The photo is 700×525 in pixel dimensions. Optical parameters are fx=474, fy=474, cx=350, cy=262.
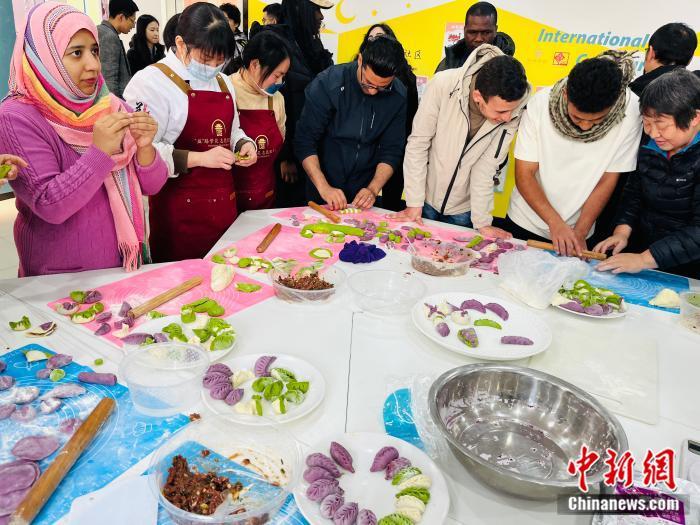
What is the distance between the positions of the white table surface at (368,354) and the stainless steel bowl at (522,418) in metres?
0.12

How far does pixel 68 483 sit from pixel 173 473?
0.66ft

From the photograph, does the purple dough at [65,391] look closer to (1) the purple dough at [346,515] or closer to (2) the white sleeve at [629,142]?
(1) the purple dough at [346,515]

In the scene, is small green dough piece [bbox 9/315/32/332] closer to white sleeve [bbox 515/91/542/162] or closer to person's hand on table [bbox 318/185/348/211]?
person's hand on table [bbox 318/185/348/211]

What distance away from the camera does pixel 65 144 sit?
1.67 meters

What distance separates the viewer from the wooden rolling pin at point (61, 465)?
82 centimetres

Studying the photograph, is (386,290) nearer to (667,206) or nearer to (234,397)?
(234,397)

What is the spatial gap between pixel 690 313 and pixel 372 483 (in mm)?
1491

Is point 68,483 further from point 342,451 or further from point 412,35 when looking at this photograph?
point 412,35

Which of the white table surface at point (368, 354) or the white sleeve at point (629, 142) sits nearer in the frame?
the white table surface at point (368, 354)

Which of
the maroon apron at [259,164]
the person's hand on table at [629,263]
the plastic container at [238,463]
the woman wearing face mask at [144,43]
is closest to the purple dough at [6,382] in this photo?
the plastic container at [238,463]

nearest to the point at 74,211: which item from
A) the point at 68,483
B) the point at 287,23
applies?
the point at 68,483

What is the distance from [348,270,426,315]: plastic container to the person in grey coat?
3.72 metres

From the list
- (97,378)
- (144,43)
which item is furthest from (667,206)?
(144,43)

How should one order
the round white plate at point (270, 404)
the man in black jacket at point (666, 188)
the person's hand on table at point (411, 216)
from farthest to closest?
1. the person's hand on table at point (411, 216)
2. the man in black jacket at point (666, 188)
3. the round white plate at point (270, 404)
